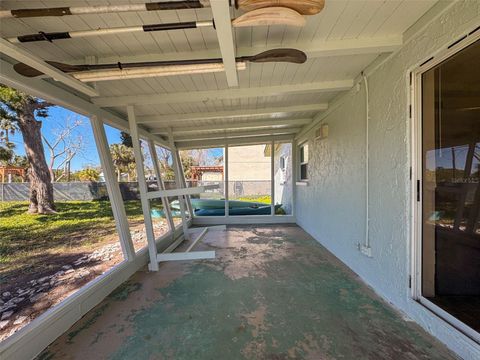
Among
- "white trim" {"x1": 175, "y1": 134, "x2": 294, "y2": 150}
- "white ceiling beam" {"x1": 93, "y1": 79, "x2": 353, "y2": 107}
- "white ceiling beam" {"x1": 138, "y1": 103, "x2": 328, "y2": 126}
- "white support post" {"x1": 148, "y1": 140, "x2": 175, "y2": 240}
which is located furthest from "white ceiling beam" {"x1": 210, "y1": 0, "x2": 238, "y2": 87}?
"white trim" {"x1": 175, "y1": 134, "x2": 294, "y2": 150}

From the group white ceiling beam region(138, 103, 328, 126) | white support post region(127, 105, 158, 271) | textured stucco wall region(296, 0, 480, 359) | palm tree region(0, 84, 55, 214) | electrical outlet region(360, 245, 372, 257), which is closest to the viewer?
A: textured stucco wall region(296, 0, 480, 359)

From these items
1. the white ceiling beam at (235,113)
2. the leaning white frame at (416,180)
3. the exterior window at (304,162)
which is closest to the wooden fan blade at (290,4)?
the leaning white frame at (416,180)

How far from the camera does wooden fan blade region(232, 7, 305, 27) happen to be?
1.30m

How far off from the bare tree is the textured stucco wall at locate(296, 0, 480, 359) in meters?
A: 3.11

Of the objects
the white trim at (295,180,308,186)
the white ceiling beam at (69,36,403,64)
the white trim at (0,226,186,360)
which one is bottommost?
the white trim at (0,226,186,360)

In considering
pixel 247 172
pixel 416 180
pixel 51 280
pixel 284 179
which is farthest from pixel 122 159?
pixel 284 179

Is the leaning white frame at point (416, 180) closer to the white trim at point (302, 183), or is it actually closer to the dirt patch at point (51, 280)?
the dirt patch at point (51, 280)

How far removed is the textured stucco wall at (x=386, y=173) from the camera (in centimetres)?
170

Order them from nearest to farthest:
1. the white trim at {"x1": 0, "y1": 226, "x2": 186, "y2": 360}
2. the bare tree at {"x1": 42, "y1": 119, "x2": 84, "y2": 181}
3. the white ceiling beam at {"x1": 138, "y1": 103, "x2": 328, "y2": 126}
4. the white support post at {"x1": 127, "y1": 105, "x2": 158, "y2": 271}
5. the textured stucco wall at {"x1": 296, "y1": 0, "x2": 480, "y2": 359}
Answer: the white trim at {"x1": 0, "y1": 226, "x2": 186, "y2": 360} < the textured stucco wall at {"x1": 296, "y1": 0, "x2": 480, "y2": 359} < the bare tree at {"x1": 42, "y1": 119, "x2": 84, "y2": 181} < the white support post at {"x1": 127, "y1": 105, "x2": 158, "y2": 271} < the white ceiling beam at {"x1": 138, "y1": 103, "x2": 328, "y2": 126}

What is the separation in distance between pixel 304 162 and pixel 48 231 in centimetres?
483

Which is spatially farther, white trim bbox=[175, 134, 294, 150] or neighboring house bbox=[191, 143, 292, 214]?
neighboring house bbox=[191, 143, 292, 214]

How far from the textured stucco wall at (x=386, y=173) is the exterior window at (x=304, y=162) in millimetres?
1729

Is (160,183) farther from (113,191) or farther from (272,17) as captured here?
(272,17)

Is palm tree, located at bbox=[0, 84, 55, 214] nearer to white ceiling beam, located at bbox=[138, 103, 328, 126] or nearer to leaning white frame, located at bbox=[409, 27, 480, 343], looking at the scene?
white ceiling beam, located at bbox=[138, 103, 328, 126]
